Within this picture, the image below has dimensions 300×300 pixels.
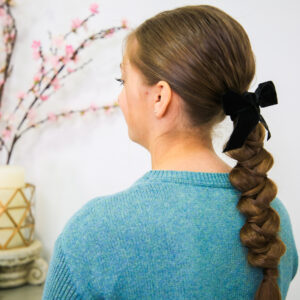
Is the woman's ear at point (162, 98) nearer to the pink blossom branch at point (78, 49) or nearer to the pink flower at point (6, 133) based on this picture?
the pink blossom branch at point (78, 49)

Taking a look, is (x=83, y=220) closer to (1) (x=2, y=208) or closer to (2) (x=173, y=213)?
(2) (x=173, y=213)

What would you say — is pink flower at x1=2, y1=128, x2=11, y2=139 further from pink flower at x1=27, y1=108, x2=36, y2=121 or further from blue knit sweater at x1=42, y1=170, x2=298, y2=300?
blue knit sweater at x1=42, y1=170, x2=298, y2=300

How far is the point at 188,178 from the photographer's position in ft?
1.98

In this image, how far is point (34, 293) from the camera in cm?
130

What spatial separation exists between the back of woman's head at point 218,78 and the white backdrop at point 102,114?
16.6 inches

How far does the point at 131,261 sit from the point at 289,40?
775 mm

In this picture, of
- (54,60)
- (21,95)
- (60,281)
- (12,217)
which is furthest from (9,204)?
(60,281)

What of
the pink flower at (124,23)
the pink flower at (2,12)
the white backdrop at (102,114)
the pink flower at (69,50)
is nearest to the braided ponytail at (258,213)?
the white backdrop at (102,114)

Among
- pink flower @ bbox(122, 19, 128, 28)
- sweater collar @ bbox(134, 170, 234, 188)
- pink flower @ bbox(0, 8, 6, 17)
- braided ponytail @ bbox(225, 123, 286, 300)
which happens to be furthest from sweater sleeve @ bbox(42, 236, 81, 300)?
pink flower @ bbox(0, 8, 6, 17)

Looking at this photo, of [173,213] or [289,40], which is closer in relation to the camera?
[173,213]

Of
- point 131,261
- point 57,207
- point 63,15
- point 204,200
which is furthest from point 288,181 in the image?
point 63,15

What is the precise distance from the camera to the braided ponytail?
2.01 ft

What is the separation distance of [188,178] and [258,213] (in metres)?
0.13

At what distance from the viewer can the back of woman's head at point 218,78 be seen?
24.1 inches
